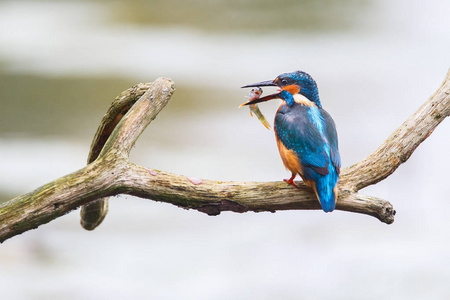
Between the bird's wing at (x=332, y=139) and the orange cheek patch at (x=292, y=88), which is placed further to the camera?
the orange cheek patch at (x=292, y=88)

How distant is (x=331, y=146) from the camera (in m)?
1.73

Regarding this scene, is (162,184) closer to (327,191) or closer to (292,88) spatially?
(327,191)

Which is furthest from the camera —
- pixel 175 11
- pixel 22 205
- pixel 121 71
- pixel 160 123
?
pixel 175 11

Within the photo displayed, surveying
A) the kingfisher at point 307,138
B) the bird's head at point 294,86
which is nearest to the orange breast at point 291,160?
the kingfisher at point 307,138

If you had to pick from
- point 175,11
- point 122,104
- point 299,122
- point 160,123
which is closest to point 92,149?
point 122,104

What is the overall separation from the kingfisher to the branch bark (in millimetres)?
55

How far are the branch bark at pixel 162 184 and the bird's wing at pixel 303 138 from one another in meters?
0.07

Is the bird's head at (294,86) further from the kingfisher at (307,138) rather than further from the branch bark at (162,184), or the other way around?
the branch bark at (162,184)

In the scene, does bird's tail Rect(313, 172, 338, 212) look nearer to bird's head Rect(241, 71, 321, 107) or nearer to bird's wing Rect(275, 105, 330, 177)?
bird's wing Rect(275, 105, 330, 177)

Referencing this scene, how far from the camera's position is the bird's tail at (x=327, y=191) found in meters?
1.58

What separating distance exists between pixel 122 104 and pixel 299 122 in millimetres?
447

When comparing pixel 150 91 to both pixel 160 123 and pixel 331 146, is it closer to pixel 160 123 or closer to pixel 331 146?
pixel 331 146

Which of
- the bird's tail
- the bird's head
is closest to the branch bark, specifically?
the bird's tail

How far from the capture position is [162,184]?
1.53 meters
